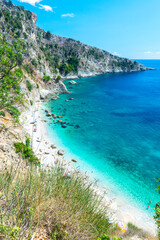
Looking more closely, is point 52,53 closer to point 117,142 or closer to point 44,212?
point 117,142

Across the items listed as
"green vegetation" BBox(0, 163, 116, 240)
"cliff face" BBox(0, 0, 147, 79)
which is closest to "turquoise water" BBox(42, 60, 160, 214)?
"green vegetation" BBox(0, 163, 116, 240)

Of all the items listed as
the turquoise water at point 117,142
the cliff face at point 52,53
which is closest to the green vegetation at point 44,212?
the turquoise water at point 117,142

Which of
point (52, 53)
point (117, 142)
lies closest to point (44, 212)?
point (117, 142)

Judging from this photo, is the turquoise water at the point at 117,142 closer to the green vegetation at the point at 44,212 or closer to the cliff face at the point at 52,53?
the green vegetation at the point at 44,212

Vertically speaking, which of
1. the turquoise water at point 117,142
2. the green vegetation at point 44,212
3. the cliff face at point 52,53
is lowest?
the turquoise water at point 117,142

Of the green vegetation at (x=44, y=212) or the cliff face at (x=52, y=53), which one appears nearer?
the green vegetation at (x=44, y=212)

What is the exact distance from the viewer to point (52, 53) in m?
102

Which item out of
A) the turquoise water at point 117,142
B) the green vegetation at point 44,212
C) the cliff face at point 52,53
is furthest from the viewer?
the cliff face at point 52,53

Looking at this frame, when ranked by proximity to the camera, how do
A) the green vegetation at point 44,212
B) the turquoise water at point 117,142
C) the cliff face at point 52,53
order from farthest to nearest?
1. the cliff face at point 52,53
2. the turquoise water at point 117,142
3. the green vegetation at point 44,212

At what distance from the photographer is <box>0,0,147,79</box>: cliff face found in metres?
60.2

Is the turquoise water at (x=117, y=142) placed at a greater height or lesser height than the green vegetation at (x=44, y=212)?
lesser

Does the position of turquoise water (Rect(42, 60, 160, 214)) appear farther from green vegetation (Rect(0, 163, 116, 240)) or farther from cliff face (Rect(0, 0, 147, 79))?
cliff face (Rect(0, 0, 147, 79))

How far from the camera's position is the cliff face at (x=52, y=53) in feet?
198

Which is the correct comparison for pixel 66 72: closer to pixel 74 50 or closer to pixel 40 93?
pixel 74 50
